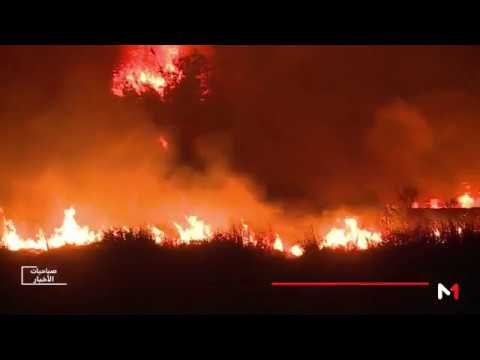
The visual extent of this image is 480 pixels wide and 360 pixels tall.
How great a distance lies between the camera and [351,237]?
13.0 feet

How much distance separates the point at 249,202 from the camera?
13.0 feet

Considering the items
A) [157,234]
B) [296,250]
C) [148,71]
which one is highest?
[148,71]

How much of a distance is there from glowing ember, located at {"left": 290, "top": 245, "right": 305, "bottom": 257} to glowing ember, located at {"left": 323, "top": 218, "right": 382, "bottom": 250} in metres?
0.14

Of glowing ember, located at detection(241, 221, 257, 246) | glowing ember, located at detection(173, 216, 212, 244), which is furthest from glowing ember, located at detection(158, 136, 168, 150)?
glowing ember, located at detection(241, 221, 257, 246)

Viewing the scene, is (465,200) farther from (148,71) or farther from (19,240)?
(19,240)

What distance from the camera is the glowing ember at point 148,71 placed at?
13.1ft

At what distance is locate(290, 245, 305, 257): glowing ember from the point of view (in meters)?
3.97

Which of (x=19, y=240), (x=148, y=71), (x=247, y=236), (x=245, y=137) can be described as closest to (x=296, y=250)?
(x=247, y=236)

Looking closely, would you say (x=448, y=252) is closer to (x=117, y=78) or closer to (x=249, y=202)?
(x=249, y=202)

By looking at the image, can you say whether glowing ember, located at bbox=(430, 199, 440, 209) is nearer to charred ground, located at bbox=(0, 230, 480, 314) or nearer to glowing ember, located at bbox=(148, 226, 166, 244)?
charred ground, located at bbox=(0, 230, 480, 314)

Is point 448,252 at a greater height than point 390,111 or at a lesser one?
Result: lesser

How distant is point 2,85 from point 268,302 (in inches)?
75.6

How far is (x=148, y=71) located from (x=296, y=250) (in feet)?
4.29
